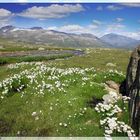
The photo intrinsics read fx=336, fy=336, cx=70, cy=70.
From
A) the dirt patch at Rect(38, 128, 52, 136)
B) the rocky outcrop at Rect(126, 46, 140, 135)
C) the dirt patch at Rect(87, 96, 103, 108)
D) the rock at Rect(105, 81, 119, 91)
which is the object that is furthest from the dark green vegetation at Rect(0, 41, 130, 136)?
the rocky outcrop at Rect(126, 46, 140, 135)

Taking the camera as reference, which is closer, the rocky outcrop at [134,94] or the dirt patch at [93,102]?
the rocky outcrop at [134,94]

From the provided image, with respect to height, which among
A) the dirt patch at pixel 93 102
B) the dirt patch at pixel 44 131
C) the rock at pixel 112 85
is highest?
the dirt patch at pixel 93 102

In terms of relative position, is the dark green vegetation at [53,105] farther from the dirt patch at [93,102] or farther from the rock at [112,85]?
the rock at [112,85]

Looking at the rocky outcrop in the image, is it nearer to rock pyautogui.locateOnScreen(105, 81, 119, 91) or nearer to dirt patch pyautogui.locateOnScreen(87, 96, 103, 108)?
dirt patch pyautogui.locateOnScreen(87, 96, 103, 108)

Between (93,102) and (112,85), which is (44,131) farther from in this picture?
(112,85)

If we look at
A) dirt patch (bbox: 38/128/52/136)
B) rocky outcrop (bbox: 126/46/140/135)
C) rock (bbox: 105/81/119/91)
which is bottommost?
dirt patch (bbox: 38/128/52/136)

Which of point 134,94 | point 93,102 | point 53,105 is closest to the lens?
point 134,94

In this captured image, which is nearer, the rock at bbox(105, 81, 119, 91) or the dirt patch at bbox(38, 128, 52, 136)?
the dirt patch at bbox(38, 128, 52, 136)

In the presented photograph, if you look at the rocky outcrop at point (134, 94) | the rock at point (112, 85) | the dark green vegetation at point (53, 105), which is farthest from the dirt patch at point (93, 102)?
the rock at point (112, 85)

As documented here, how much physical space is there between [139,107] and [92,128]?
167cm

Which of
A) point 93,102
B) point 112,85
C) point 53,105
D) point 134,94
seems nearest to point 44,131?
point 53,105

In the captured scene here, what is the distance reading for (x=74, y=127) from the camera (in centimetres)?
1079

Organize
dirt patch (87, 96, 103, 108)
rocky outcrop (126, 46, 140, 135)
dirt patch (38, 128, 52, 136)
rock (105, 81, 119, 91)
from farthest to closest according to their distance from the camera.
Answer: rock (105, 81, 119, 91) < dirt patch (87, 96, 103, 108) < dirt patch (38, 128, 52, 136) < rocky outcrop (126, 46, 140, 135)

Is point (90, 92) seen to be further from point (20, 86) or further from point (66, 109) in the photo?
point (20, 86)
